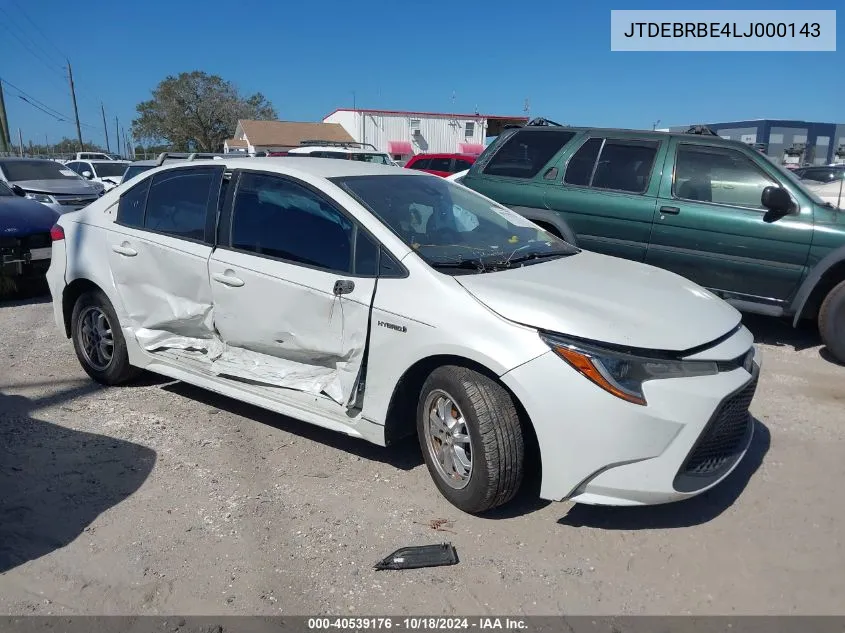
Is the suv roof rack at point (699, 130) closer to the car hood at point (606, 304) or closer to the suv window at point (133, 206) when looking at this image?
the car hood at point (606, 304)

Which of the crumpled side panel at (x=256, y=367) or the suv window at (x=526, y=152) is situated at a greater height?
the suv window at (x=526, y=152)

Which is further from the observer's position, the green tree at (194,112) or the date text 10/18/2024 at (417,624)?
the green tree at (194,112)

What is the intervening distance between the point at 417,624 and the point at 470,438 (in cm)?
84

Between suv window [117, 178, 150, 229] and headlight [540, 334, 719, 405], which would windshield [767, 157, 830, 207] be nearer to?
headlight [540, 334, 719, 405]

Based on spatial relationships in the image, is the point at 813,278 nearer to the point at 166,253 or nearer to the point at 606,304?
the point at 606,304

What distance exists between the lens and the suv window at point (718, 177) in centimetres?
602

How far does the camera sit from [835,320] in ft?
18.6

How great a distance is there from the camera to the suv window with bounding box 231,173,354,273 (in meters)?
3.74

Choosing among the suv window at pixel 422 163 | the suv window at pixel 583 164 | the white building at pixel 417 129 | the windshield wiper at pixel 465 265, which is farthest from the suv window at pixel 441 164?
the white building at pixel 417 129

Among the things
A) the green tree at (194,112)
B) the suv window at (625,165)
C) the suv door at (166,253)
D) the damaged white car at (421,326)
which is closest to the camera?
the damaged white car at (421,326)

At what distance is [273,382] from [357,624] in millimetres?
1637

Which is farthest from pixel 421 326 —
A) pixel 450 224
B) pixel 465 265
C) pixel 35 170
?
pixel 35 170

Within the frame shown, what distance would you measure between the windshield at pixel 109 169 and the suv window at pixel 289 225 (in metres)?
19.5

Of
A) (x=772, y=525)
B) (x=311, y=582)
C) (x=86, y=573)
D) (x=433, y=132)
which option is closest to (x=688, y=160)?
(x=772, y=525)
